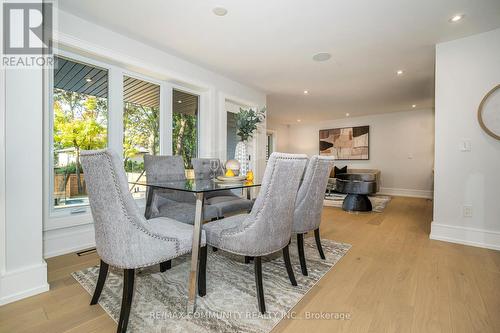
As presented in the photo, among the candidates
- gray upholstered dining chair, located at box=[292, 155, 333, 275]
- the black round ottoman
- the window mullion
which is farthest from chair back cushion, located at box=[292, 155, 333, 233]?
the black round ottoman

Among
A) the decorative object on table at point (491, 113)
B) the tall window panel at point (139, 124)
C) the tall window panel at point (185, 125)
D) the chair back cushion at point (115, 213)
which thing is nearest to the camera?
the chair back cushion at point (115, 213)

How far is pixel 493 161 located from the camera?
2531 millimetres

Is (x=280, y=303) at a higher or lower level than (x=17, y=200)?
lower

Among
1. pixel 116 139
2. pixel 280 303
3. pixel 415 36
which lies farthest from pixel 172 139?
pixel 415 36

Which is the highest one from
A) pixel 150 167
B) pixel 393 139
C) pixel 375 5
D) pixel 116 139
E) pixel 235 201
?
pixel 375 5

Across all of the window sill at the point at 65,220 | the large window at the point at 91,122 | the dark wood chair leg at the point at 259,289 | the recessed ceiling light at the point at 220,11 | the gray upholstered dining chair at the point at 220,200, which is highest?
the recessed ceiling light at the point at 220,11

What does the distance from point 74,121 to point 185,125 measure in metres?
1.41

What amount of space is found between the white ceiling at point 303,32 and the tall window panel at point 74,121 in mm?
570

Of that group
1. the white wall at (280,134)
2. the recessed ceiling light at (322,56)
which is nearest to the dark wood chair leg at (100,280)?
the recessed ceiling light at (322,56)

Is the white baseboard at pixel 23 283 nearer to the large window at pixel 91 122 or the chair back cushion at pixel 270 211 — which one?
the large window at pixel 91 122

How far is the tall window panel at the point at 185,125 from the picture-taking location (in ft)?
11.2

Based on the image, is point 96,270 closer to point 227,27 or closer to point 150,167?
point 150,167

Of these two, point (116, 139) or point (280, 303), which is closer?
point (280, 303)

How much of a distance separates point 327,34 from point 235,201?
6.96 feet
